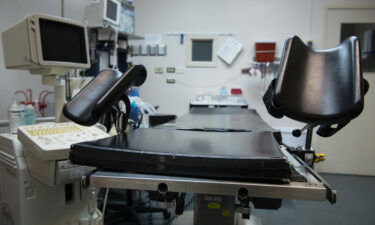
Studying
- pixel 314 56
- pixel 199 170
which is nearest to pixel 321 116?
pixel 314 56

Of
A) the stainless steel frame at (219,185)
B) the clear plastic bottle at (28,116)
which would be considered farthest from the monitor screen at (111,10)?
the stainless steel frame at (219,185)

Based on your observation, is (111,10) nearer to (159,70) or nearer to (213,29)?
(159,70)

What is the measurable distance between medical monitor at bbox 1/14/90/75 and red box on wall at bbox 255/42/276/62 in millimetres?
2297

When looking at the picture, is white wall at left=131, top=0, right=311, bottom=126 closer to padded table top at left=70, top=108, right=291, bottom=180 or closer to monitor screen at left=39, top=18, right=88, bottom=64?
monitor screen at left=39, top=18, right=88, bottom=64

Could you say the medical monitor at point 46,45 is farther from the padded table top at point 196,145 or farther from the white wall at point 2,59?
the padded table top at point 196,145

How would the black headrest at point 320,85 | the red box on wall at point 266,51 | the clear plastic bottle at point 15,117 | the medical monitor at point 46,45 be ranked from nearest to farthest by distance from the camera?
the black headrest at point 320,85, the medical monitor at point 46,45, the clear plastic bottle at point 15,117, the red box on wall at point 266,51

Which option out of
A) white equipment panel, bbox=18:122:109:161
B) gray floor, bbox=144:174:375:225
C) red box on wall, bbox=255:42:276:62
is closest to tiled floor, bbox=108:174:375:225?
gray floor, bbox=144:174:375:225

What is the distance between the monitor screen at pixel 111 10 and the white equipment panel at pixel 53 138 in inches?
50.5

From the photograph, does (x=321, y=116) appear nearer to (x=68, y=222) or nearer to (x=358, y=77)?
A: (x=358, y=77)

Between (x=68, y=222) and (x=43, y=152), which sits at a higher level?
(x=43, y=152)

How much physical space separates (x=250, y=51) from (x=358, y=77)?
2755 millimetres

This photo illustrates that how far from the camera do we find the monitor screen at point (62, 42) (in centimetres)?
136

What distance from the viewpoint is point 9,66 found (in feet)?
5.05

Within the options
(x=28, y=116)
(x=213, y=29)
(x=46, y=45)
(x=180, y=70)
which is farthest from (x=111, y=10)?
(x=213, y=29)
